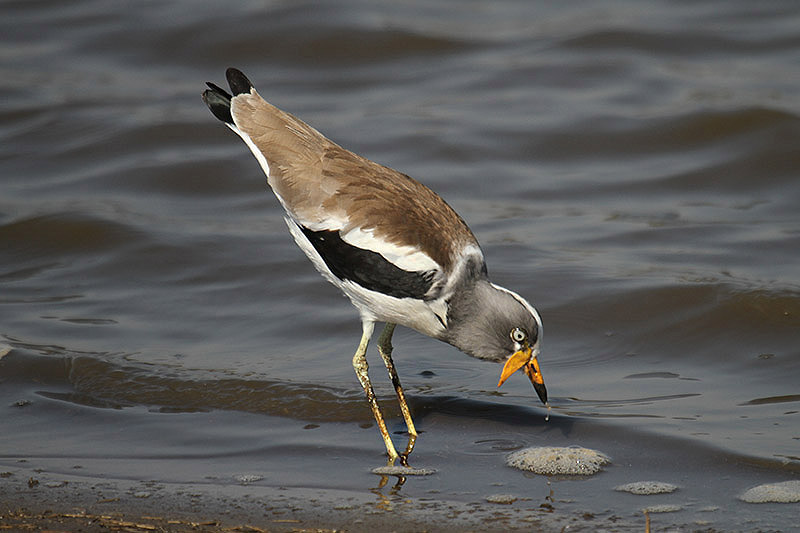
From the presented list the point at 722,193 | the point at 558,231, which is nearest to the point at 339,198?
the point at 558,231

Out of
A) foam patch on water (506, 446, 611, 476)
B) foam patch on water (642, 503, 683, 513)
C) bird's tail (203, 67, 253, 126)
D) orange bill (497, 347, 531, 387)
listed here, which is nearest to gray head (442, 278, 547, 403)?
orange bill (497, 347, 531, 387)

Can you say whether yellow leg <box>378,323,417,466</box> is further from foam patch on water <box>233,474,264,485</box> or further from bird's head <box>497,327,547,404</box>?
foam patch on water <box>233,474,264,485</box>

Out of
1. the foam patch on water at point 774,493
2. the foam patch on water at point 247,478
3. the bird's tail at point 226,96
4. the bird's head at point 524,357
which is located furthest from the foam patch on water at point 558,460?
the bird's tail at point 226,96

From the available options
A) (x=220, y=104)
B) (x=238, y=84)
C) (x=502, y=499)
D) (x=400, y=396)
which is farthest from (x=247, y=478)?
(x=238, y=84)

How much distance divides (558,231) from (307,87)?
5.62 metres

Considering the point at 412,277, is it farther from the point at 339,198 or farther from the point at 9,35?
the point at 9,35

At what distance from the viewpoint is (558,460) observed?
561 centimetres

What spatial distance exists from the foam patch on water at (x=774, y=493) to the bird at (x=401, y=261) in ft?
4.22

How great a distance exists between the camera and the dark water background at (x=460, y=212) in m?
5.98

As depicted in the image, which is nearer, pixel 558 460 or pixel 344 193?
pixel 558 460

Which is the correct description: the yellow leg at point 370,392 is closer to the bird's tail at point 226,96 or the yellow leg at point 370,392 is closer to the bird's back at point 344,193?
the bird's back at point 344,193

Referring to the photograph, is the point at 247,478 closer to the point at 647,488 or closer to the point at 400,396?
the point at 400,396

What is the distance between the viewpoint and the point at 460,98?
1362 centimetres

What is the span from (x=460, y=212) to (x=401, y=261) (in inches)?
191
